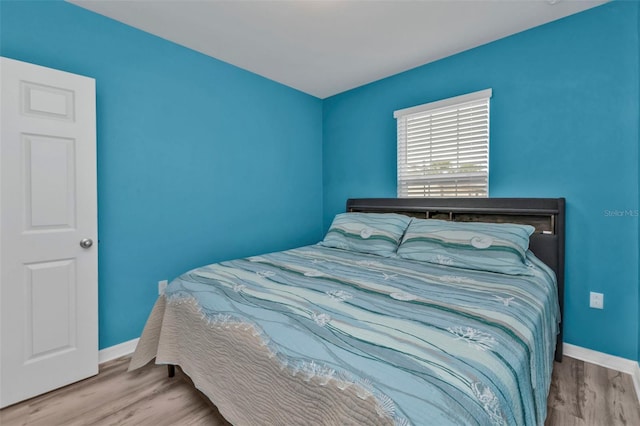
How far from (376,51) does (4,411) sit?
3.59 metres

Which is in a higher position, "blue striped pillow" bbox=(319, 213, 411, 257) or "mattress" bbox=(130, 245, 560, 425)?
"blue striped pillow" bbox=(319, 213, 411, 257)

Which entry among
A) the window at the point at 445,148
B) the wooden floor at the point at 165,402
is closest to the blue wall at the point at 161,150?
the wooden floor at the point at 165,402

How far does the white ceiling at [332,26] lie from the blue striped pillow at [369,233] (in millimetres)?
1500

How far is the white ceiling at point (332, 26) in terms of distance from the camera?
207 centimetres

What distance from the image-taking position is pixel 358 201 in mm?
3471

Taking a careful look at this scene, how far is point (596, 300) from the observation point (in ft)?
→ 7.05

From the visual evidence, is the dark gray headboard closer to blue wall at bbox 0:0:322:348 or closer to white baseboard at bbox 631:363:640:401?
white baseboard at bbox 631:363:640:401

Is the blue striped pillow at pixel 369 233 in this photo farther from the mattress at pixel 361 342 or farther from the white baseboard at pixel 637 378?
the white baseboard at pixel 637 378

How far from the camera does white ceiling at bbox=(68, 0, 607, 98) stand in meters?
2.07

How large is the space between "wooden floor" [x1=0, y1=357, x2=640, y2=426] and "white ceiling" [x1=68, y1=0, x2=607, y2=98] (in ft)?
8.23

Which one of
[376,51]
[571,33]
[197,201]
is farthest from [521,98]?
[197,201]

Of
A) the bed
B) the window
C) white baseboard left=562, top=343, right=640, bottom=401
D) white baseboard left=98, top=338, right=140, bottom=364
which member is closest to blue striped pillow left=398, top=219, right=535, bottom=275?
the bed

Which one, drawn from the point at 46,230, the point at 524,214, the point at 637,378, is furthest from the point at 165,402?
the point at 637,378

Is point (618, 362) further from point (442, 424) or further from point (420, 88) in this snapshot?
point (420, 88)
